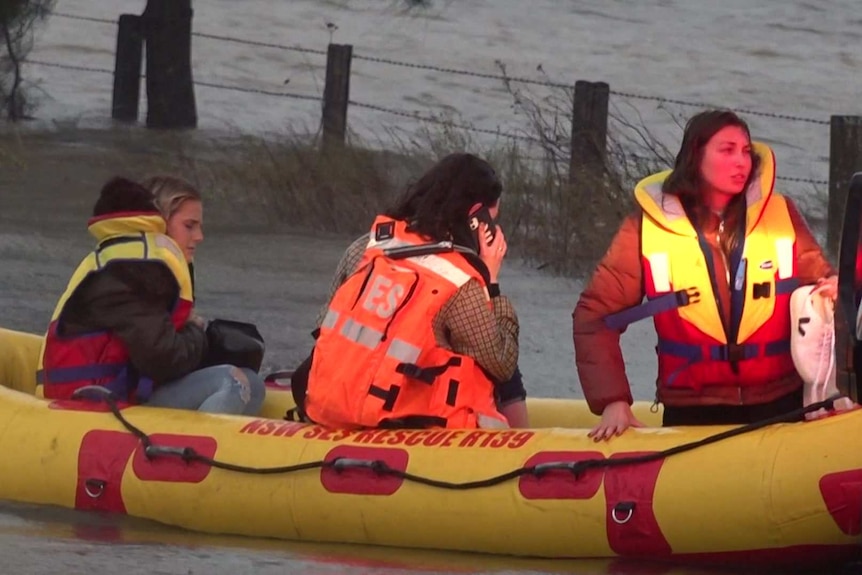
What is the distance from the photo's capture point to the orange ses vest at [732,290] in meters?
5.99

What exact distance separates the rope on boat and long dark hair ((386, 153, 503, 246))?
75cm

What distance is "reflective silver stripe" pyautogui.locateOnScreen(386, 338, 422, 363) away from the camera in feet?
20.4

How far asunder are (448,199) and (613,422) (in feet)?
2.90

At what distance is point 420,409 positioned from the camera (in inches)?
251

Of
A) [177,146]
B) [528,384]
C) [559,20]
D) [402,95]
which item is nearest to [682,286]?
[528,384]

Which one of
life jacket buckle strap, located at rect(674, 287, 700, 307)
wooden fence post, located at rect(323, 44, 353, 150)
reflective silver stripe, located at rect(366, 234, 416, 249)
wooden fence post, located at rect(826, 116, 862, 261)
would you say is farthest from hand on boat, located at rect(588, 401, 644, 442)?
wooden fence post, located at rect(323, 44, 353, 150)

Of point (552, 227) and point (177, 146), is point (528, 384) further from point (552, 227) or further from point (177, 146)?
point (177, 146)

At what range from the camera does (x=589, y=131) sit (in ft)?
43.5

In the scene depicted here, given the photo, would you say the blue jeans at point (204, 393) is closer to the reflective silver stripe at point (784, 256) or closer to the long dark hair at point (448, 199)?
the long dark hair at point (448, 199)

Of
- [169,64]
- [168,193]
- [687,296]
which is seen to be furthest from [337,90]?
[687,296]

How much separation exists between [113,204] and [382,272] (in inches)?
43.2

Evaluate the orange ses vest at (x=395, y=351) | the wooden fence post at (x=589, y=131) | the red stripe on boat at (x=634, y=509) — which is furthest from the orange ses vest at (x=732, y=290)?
the wooden fence post at (x=589, y=131)

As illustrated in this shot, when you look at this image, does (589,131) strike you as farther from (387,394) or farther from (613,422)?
(613,422)

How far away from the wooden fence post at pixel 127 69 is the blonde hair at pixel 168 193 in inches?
487
